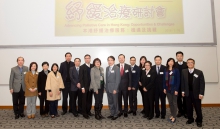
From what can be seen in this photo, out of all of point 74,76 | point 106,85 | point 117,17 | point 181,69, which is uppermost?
point 117,17

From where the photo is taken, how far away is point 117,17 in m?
4.93

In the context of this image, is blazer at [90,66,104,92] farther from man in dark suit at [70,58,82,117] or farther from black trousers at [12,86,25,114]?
black trousers at [12,86,25,114]

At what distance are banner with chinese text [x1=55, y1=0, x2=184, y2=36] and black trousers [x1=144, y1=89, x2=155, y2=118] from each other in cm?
205

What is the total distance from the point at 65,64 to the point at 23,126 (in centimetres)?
176

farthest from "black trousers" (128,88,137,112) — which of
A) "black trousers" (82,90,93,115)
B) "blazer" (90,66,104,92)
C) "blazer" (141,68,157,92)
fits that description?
"black trousers" (82,90,93,115)

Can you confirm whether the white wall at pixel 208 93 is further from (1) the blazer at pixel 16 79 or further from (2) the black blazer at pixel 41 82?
(2) the black blazer at pixel 41 82

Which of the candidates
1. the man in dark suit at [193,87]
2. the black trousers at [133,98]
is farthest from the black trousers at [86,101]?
the man in dark suit at [193,87]

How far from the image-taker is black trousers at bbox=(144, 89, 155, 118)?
3744 mm

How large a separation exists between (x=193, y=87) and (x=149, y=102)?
106 cm

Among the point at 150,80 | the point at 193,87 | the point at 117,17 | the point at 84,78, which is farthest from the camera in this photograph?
the point at 117,17

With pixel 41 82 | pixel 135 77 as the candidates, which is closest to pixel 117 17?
A: pixel 135 77

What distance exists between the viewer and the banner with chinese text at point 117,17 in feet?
16.1

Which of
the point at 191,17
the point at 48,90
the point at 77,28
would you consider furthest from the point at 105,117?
the point at 191,17

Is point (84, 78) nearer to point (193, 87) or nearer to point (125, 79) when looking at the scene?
point (125, 79)
